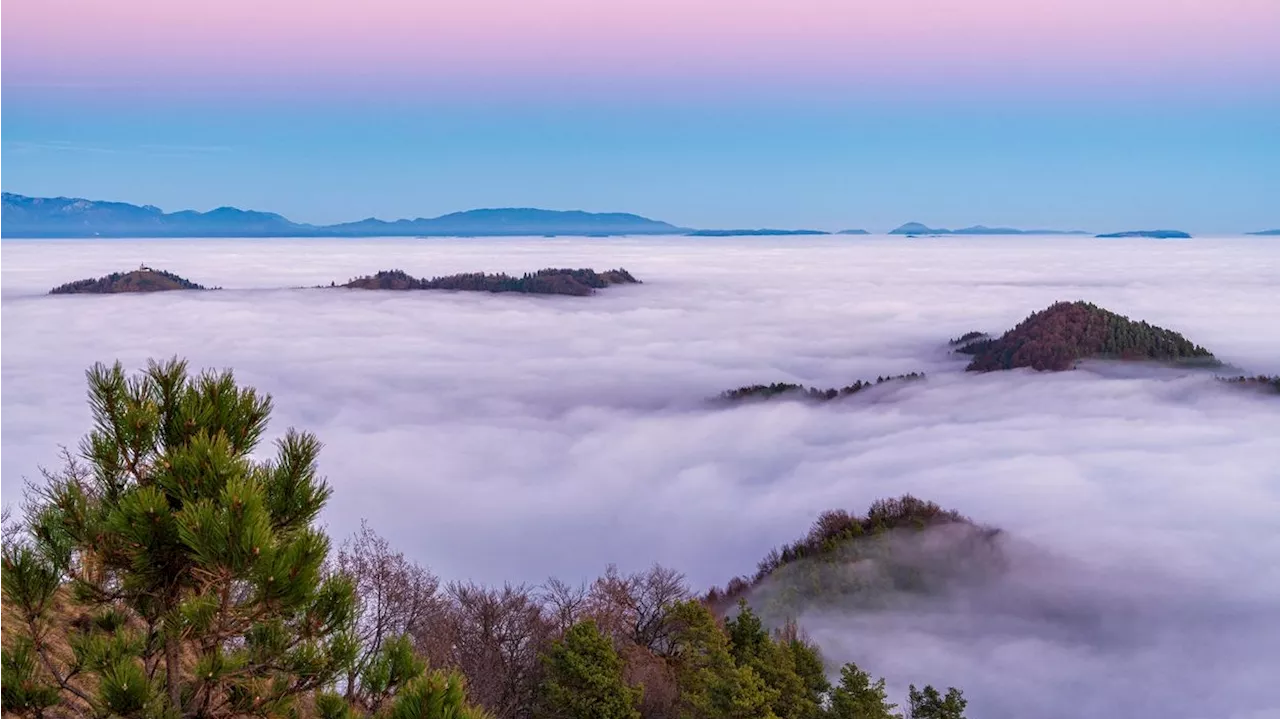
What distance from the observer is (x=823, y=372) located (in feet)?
529

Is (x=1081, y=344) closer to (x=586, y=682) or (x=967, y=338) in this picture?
(x=967, y=338)

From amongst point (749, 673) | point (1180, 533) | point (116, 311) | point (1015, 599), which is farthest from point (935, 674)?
point (116, 311)

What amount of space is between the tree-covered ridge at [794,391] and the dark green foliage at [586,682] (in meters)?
115

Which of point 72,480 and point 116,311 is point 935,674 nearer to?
point 72,480

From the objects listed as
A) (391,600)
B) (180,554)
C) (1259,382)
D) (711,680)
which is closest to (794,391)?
(1259,382)

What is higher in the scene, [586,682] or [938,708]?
[586,682]

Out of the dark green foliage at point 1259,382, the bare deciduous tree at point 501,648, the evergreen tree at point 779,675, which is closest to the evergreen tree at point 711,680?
the evergreen tree at point 779,675

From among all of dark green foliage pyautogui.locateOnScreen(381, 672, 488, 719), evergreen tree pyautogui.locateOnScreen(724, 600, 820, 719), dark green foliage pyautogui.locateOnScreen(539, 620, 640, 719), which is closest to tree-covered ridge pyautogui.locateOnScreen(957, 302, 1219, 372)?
evergreen tree pyautogui.locateOnScreen(724, 600, 820, 719)

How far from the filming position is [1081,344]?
144125mm

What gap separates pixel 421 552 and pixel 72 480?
75.8m

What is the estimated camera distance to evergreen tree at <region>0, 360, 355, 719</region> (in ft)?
17.9

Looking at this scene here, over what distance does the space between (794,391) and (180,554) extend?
133679mm

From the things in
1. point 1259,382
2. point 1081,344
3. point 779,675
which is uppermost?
point 779,675

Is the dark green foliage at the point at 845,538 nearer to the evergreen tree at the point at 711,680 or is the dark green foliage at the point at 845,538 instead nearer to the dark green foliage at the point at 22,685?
the evergreen tree at the point at 711,680
